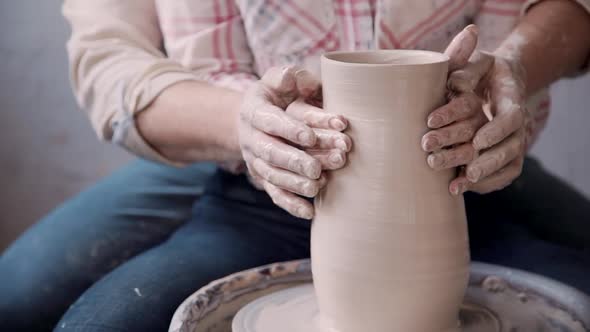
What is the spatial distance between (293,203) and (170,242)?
0.42 m

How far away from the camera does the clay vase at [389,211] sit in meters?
0.82

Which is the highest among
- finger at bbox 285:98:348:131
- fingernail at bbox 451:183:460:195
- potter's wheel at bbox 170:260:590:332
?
finger at bbox 285:98:348:131

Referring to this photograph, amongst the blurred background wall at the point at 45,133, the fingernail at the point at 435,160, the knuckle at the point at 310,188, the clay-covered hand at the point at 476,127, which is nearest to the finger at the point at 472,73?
the clay-covered hand at the point at 476,127

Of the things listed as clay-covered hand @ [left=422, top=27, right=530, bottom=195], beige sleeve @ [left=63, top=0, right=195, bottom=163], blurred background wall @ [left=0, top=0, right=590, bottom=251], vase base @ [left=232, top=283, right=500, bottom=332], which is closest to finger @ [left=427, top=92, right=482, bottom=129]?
clay-covered hand @ [left=422, top=27, right=530, bottom=195]

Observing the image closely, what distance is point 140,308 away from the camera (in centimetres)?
106

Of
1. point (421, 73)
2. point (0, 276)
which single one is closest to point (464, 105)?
point (421, 73)

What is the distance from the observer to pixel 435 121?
83 centimetres

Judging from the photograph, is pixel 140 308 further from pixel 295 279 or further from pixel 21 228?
pixel 21 228

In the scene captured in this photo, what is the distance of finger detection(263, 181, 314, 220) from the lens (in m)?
0.90

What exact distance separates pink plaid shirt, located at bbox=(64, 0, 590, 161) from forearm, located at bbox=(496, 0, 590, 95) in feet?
0.11

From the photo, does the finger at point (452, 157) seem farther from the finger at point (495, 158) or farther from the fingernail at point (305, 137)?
the fingernail at point (305, 137)

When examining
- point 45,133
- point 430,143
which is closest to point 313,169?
point 430,143

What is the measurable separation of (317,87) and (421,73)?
7.1 inches

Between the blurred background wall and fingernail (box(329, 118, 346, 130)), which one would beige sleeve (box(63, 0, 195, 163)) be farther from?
the blurred background wall
